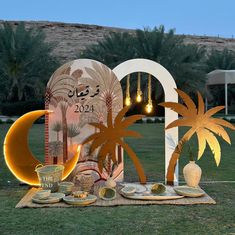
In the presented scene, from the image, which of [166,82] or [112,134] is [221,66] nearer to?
[166,82]

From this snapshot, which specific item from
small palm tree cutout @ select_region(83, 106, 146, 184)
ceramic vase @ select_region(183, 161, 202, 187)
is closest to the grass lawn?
ceramic vase @ select_region(183, 161, 202, 187)

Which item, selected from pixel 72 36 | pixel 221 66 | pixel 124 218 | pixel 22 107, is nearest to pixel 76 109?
pixel 124 218

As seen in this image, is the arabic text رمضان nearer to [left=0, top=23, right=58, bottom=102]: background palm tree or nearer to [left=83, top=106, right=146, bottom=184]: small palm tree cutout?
[left=83, top=106, right=146, bottom=184]: small palm tree cutout

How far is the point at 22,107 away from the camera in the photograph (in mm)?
25141

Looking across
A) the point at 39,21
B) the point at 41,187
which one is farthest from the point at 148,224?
the point at 39,21

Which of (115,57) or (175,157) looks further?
(115,57)

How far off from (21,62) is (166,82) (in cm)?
1771

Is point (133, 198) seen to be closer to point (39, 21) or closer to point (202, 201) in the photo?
point (202, 201)

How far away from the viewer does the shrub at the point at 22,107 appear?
25078 mm

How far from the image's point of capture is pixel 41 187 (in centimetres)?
652

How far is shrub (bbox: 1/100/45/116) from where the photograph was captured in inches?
987

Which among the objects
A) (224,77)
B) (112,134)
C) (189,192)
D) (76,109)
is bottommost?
(189,192)

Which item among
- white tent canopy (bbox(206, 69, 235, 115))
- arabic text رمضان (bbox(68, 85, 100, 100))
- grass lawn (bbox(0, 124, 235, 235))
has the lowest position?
grass lawn (bbox(0, 124, 235, 235))

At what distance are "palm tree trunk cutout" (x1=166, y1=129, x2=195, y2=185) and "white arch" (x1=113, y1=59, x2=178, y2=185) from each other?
0.16 m
